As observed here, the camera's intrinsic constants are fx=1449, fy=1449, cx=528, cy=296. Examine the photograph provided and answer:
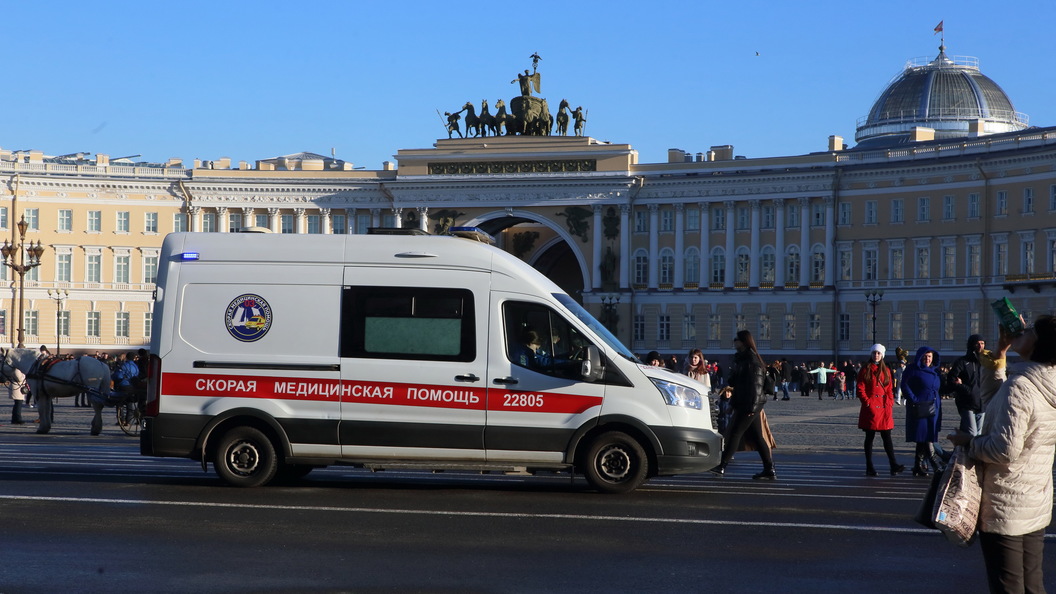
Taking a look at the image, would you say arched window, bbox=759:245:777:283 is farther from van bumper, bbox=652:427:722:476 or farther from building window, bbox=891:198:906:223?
van bumper, bbox=652:427:722:476

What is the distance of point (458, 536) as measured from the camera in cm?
1048

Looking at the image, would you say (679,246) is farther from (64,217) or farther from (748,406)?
(748,406)


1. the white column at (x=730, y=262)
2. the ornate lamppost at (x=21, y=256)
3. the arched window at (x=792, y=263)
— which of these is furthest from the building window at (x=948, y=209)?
the ornate lamppost at (x=21, y=256)

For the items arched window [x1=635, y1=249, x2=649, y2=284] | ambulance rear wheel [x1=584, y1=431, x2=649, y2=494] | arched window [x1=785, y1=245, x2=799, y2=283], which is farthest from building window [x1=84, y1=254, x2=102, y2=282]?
ambulance rear wheel [x1=584, y1=431, x2=649, y2=494]

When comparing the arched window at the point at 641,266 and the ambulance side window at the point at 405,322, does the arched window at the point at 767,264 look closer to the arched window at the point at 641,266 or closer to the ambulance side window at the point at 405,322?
the arched window at the point at 641,266

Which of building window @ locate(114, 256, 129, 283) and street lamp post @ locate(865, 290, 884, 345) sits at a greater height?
building window @ locate(114, 256, 129, 283)

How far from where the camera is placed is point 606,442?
13.7 metres

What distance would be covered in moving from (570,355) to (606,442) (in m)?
0.89

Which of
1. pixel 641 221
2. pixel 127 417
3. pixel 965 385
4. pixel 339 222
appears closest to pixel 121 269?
pixel 339 222

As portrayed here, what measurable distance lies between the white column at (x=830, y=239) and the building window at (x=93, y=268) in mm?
39138

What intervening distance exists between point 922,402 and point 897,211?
54.5 meters

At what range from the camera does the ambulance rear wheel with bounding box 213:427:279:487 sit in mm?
13859

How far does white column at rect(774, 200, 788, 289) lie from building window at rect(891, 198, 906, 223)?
18.8 feet

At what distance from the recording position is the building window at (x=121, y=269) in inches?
3140
